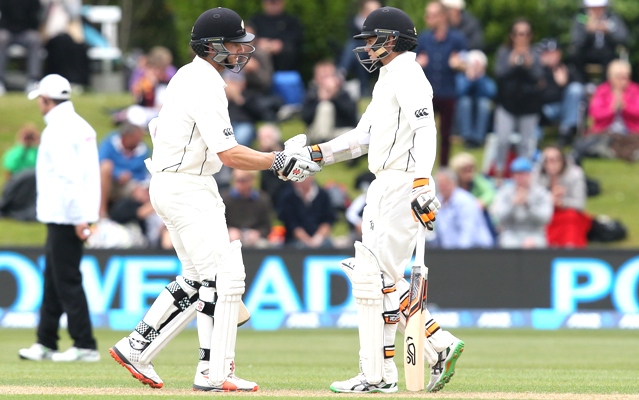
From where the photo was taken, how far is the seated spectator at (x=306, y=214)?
1455 centimetres

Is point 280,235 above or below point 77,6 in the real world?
below

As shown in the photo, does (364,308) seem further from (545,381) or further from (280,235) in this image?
(280,235)

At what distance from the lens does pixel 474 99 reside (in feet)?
57.2

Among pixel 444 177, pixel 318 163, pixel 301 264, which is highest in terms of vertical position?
pixel 318 163

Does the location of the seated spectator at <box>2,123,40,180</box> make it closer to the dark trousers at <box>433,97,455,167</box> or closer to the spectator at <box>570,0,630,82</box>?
the dark trousers at <box>433,97,455,167</box>

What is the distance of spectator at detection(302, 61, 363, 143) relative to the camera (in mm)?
16625

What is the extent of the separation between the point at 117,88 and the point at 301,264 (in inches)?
461

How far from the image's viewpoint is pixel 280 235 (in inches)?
577

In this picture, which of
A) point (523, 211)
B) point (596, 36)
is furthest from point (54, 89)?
point (596, 36)

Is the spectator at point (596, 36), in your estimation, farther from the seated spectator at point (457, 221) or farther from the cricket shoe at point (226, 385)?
the cricket shoe at point (226, 385)

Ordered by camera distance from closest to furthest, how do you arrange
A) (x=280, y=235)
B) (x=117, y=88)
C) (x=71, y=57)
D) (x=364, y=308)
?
1. (x=364, y=308)
2. (x=280, y=235)
3. (x=71, y=57)
4. (x=117, y=88)

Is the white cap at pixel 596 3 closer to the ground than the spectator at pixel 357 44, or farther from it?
farther from it

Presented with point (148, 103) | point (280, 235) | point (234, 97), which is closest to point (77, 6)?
point (148, 103)

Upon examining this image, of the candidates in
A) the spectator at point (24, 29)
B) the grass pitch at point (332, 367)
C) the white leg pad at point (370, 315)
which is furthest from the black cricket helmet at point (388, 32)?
the spectator at point (24, 29)
